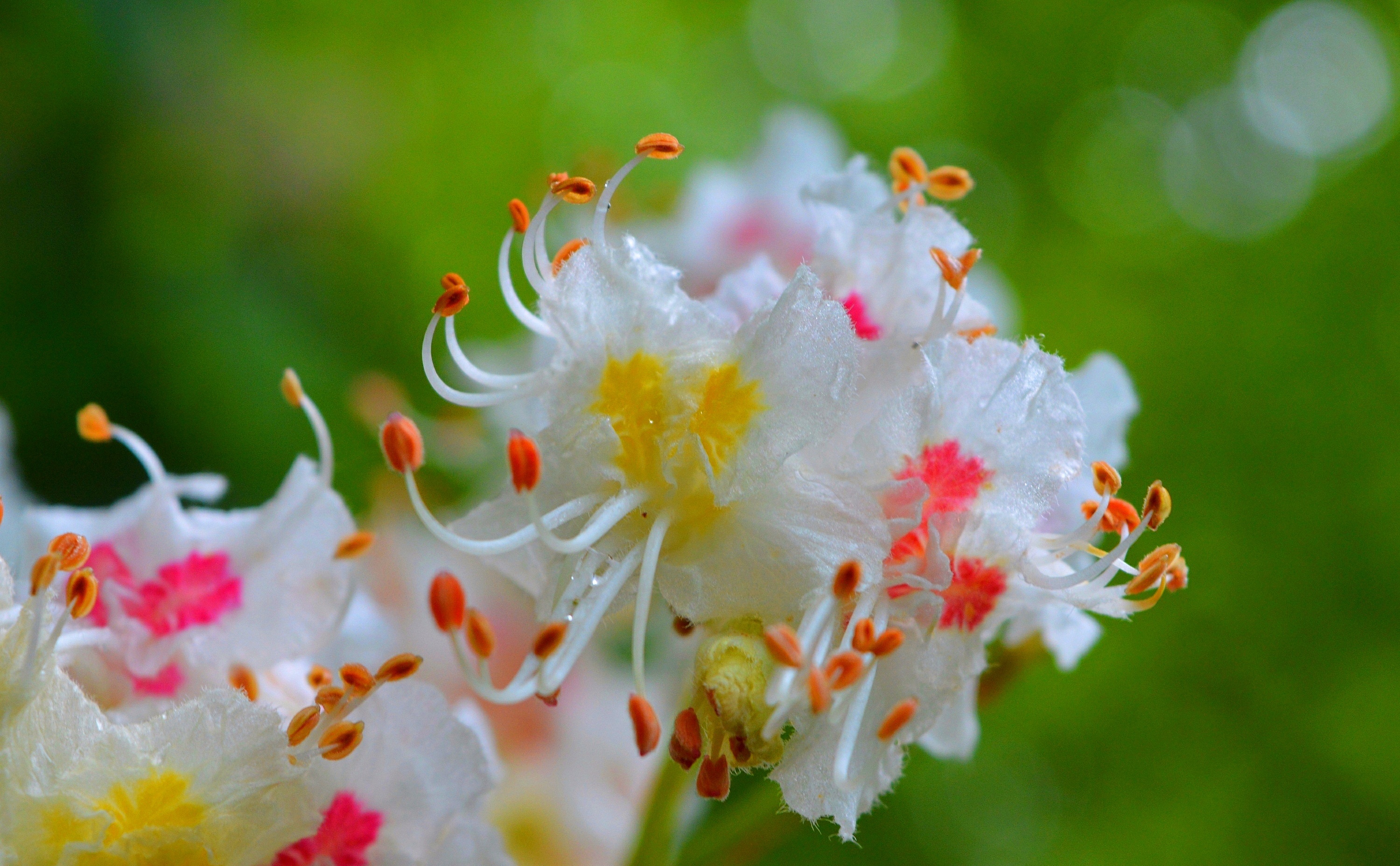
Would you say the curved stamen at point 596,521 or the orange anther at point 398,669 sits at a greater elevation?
the curved stamen at point 596,521

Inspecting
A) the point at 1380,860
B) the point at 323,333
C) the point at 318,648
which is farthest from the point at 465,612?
the point at 1380,860

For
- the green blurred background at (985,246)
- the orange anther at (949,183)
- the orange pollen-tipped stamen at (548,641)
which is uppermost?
the orange anther at (949,183)

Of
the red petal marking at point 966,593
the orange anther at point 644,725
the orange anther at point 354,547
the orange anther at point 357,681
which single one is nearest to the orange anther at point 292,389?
the orange anther at point 354,547

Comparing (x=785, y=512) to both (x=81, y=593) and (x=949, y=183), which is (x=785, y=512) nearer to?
(x=949, y=183)

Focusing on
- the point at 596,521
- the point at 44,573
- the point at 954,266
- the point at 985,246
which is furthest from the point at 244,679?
the point at 985,246

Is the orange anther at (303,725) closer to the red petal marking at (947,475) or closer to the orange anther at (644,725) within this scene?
the orange anther at (644,725)

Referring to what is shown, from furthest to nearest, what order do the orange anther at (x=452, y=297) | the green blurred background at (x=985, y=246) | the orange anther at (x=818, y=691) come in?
1. the green blurred background at (x=985, y=246)
2. the orange anther at (x=452, y=297)
3. the orange anther at (x=818, y=691)

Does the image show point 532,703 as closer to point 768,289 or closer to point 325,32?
point 768,289
